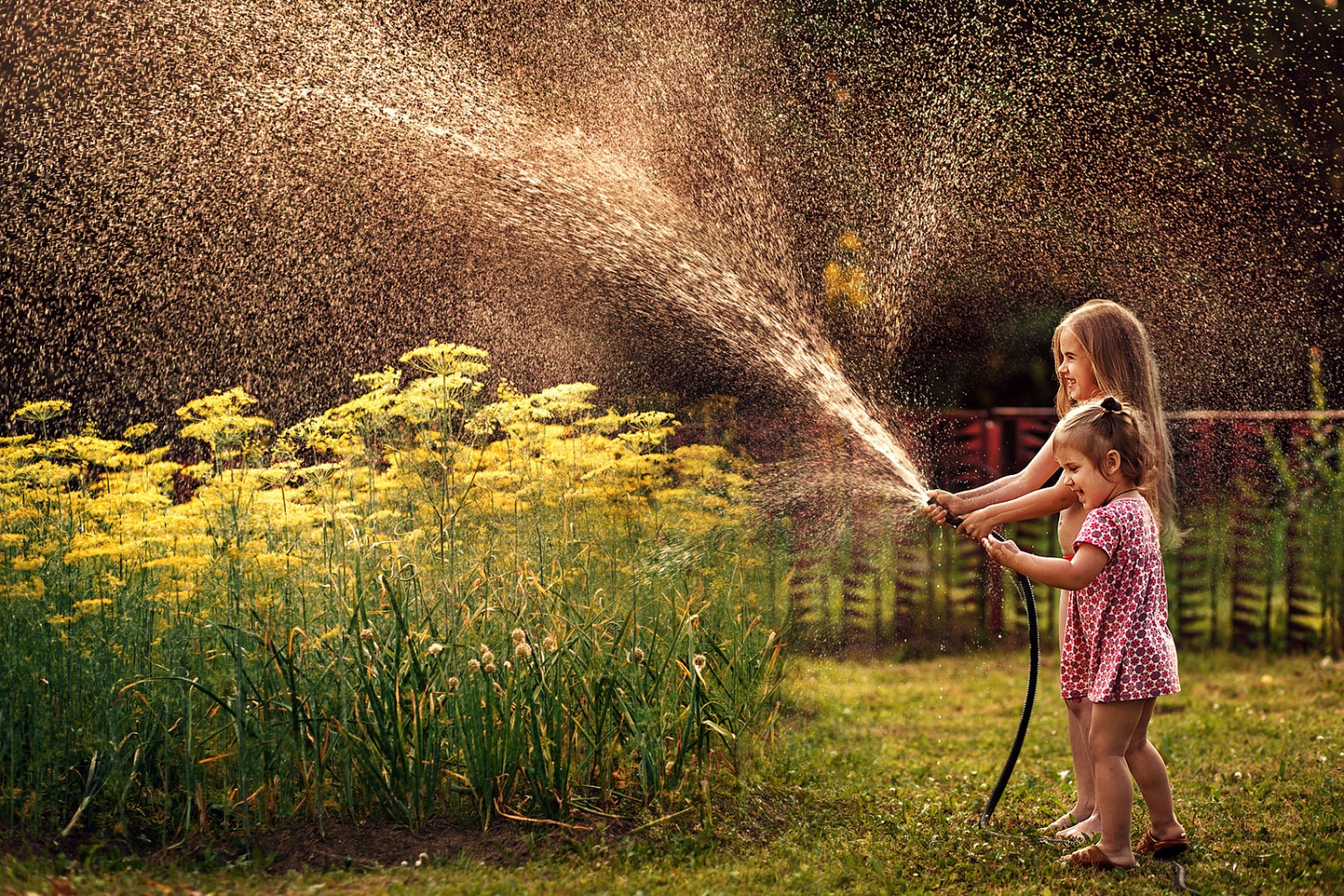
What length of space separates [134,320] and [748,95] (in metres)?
4.73

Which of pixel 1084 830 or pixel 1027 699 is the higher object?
pixel 1027 699

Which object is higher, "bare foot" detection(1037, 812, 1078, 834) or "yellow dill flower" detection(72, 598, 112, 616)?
"yellow dill flower" detection(72, 598, 112, 616)

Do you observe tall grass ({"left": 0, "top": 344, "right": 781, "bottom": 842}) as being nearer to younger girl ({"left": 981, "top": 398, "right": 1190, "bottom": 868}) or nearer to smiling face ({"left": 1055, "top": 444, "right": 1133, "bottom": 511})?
younger girl ({"left": 981, "top": 398, "right": 1190, "bottom": 868})

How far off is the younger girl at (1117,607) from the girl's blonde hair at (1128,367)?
0.11m

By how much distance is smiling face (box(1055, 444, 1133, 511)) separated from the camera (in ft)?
12.8

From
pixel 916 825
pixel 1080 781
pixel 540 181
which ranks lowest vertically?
pixel 916 825

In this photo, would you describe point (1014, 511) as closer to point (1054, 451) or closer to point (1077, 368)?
point (1054, 451)

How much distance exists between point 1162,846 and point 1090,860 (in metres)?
0.31

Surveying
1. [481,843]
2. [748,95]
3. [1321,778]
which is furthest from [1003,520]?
[748,95]

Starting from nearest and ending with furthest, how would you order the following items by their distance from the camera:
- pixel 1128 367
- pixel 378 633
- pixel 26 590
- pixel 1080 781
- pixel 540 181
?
pixel 1128 367 < pixel 1080 781 < pixel 378 633 < pixel 26 590 < pixel 540 181

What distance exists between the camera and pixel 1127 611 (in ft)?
12.7

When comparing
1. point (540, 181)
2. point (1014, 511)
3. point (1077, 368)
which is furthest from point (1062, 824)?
point (540, 181)

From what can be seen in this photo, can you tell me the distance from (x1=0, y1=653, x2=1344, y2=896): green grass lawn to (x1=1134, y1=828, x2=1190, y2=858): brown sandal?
6cm

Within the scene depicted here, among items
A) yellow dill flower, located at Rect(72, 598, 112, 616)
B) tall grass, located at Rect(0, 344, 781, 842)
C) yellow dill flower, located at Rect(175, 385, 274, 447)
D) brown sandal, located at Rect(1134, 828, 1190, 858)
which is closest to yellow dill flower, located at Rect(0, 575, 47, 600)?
tall grass, located at Rect(0, 344, 781, 842)
